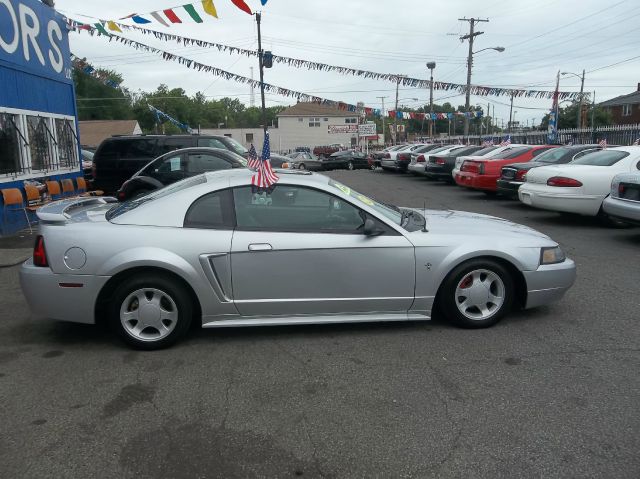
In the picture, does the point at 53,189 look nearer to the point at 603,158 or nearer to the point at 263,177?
the point at 263,177

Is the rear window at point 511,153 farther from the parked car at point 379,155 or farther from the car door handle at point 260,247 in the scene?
the parked car at point 379,155

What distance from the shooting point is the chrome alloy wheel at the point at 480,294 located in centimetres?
439

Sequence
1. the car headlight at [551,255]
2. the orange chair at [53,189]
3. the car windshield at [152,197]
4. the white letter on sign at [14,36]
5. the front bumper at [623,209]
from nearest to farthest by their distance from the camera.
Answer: the car windshield at [152,197] < the car headlight at [551,255] < the front bumper at [623,209] < the white letter on sign at [14,36] < the orange chair at [53,189]

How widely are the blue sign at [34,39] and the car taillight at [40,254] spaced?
684cm

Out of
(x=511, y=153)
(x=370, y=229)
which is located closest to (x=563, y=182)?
(x=511, y=153)

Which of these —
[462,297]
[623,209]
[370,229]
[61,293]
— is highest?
[370,229]

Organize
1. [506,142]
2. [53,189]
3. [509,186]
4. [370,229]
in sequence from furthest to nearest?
[506,142], [509,186], [53,189], [370,229]

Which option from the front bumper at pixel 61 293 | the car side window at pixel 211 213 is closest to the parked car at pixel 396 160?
the car side window at pixel 211 213

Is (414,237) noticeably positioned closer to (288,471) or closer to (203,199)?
(203,199)

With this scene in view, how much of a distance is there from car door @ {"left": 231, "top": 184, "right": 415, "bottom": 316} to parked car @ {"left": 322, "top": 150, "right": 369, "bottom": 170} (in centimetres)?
2901

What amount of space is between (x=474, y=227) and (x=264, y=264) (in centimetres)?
192

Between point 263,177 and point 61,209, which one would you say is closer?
point 263,177

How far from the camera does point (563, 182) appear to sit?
918cm

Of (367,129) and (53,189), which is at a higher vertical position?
(367,129)
